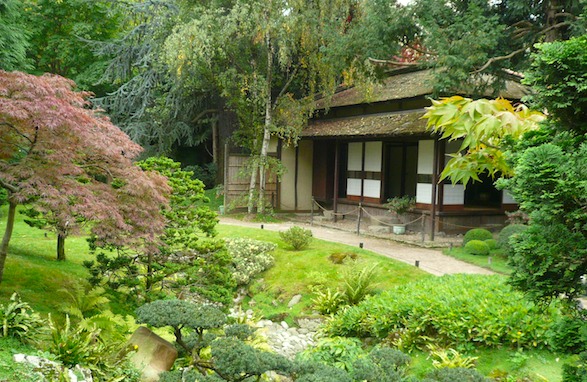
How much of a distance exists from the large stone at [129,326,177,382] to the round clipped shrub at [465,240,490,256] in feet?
28.9

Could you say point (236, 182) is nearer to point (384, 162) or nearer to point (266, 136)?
point (266, 136)

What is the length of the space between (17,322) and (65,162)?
185 cm

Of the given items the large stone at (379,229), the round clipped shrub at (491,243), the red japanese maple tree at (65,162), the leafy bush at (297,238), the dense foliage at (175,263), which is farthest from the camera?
the large stone at (379,229)

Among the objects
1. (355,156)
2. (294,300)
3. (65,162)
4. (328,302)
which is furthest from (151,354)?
(355,156)

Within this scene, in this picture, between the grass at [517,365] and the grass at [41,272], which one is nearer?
the grass at [517,365]

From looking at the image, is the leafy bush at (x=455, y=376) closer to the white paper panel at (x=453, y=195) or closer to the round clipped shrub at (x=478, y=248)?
the round clipped shrub at (x=478, y=248)

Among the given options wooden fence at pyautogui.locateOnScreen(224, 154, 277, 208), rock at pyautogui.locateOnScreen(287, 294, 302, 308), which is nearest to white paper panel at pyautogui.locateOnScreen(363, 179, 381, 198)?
wooden fence at pyautogui.locateOnScreen(224, 154, 277, 208)

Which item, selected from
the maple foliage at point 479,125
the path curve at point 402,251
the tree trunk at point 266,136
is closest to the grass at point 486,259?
the path curve at point 402,251

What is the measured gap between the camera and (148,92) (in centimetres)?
2056

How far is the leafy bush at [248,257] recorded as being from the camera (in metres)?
11.1

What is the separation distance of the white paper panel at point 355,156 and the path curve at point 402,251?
113 inches

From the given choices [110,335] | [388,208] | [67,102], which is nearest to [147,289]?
[110,335]

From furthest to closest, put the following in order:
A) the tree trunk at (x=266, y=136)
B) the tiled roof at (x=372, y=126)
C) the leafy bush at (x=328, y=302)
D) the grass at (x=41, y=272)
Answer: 1. the tree trunk at (x=266, y=136)
2. the tiled roof at (x=372, y=126)
3. the leafy bush at (x=328, y=302)
4. the grass at (x=41, y=272)

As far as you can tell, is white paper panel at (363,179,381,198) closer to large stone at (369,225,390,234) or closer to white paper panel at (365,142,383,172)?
white paper panel at (365,142,383,172)
